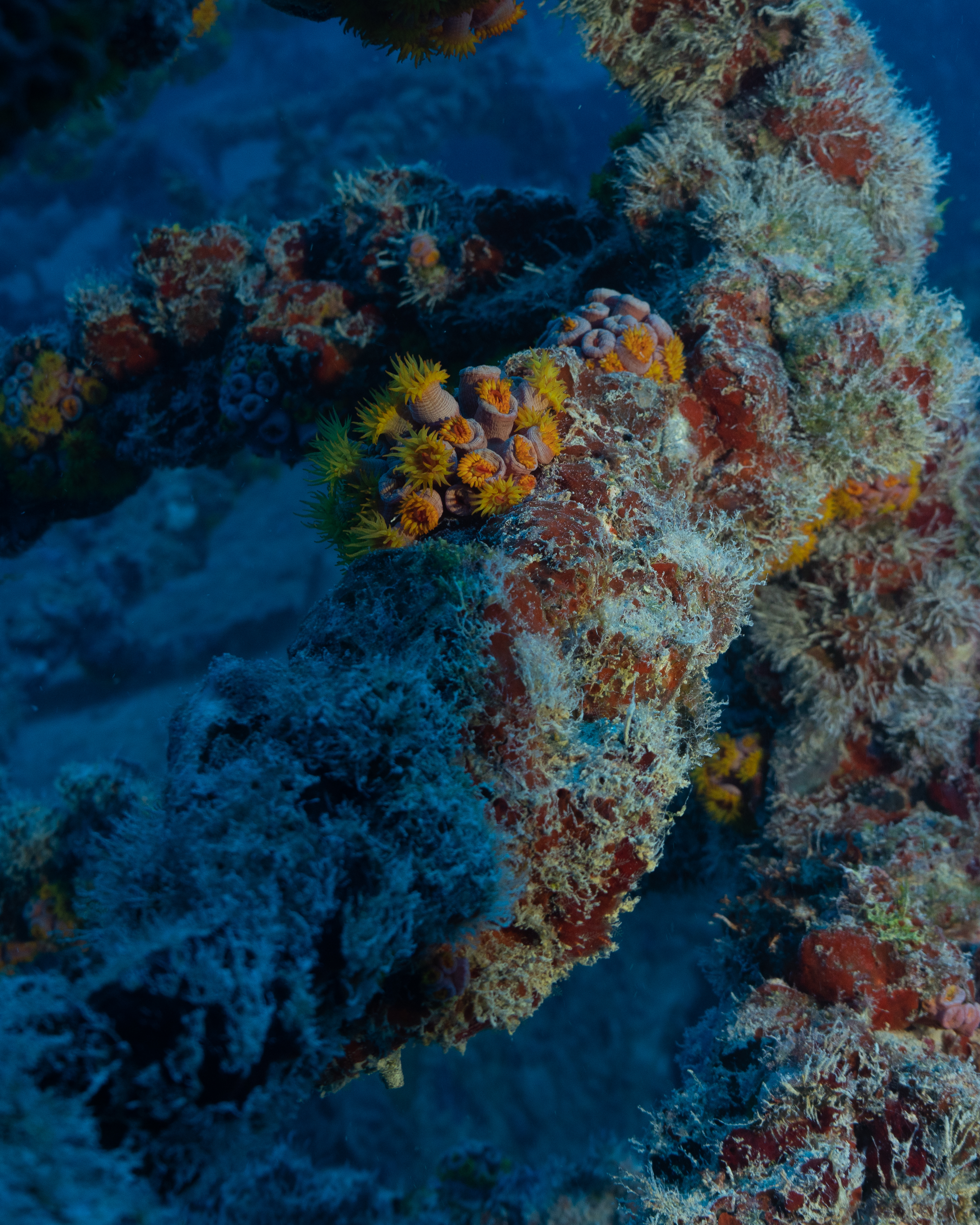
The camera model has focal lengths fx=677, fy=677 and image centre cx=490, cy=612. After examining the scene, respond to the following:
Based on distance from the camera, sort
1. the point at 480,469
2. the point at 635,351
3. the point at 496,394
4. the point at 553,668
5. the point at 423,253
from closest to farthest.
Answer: the point at 553,668
the point at 480,469
the point at 496,394
the point at 635,351
the point at 423,253

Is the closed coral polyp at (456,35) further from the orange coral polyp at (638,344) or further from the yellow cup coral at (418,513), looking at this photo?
the yellow cup coral at (418,513)

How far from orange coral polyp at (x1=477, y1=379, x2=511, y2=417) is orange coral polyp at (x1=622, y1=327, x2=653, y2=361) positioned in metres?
0.74

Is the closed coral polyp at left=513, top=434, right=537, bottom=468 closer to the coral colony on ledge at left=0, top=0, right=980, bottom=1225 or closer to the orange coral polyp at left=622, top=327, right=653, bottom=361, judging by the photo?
the coral colony on ledge at left=0, top=0, right=980, bottom=1225

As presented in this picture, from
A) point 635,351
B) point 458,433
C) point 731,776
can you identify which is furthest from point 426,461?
point 731,776

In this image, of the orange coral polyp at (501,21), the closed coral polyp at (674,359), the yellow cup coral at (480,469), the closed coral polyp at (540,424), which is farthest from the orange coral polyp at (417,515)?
the orange coral polyp at (501,21)

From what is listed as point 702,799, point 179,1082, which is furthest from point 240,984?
point 702,799

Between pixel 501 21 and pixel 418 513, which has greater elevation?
pixel 501 21

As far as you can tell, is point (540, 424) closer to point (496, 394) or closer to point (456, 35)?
point (496, 394)

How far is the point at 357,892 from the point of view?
187 cm

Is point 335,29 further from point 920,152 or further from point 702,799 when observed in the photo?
point 702,799

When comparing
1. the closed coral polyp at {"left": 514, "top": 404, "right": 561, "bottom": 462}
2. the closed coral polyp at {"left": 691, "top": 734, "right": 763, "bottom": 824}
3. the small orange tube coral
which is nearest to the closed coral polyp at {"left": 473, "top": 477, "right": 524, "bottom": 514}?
the closed coral polyp at {"left": 514, "top": 404, "right": 561, "bottom": 462}

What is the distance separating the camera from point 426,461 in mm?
2838

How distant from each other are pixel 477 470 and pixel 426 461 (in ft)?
0.74

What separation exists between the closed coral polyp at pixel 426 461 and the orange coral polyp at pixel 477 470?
0.22 ft
